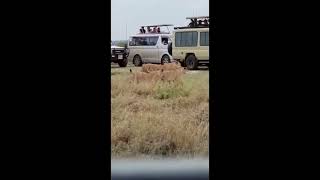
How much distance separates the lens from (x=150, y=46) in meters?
3.71

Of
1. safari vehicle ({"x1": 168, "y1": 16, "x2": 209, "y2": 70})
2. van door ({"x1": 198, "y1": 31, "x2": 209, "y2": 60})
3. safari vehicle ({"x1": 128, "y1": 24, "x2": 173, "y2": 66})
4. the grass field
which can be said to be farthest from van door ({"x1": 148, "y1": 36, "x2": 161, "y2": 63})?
van door ({"x1": 198, "y1": 31, "x2": 209, "y2": 60})

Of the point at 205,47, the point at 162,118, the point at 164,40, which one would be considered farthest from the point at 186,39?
the point at 205,47

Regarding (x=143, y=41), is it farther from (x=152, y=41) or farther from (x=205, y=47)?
(x=205, y=47)

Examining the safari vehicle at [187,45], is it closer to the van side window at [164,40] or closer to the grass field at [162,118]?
the van side window at [164,40]

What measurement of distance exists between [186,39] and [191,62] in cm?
50

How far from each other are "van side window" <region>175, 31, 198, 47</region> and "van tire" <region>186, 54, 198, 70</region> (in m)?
0.18

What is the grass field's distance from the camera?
3.16 metres

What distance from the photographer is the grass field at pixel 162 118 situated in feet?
10.4

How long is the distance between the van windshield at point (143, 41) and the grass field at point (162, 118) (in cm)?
22

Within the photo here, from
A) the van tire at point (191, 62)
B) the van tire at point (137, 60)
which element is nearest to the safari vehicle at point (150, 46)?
the van tire at point (137, 60)

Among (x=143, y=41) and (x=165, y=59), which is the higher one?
(x=143, y=41)

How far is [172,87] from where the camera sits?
11.1ft
